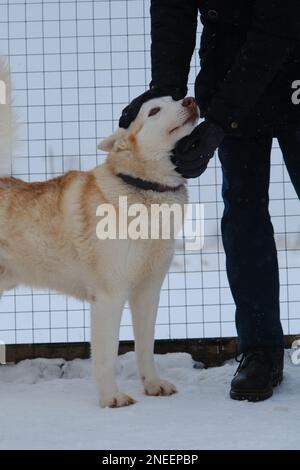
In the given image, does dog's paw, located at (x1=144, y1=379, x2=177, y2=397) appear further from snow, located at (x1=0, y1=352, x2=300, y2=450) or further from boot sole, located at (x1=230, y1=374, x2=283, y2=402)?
boot sole, located at (x1=230, y1=374, x2=283, y2=402)

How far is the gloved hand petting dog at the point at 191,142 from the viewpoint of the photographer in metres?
2.81

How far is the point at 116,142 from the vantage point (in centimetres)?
301

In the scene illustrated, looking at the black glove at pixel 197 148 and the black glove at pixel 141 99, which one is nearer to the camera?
the black glove at pixel 197 148

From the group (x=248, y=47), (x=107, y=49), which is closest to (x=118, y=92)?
(x=107, y=49)

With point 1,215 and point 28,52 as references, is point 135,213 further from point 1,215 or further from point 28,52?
point 28,52

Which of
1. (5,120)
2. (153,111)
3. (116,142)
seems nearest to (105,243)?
(116,142)

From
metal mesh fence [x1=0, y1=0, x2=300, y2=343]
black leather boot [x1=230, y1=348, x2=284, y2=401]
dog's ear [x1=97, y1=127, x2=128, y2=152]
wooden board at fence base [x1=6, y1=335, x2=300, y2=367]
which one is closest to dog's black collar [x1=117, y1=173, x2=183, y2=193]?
dog's ear [x1=97, y1=127, x2=128, y2=152]

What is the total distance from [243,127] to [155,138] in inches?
13.8

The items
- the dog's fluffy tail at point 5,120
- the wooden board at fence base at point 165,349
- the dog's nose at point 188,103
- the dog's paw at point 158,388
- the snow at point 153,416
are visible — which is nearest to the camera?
the snow at point 153,416

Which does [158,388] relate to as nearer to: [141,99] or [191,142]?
[191,142]

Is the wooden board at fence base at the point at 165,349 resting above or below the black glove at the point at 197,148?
below

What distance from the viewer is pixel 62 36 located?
394 centimetres

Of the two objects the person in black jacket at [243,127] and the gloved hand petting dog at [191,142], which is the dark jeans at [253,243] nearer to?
the person in black jacket at [243,127]

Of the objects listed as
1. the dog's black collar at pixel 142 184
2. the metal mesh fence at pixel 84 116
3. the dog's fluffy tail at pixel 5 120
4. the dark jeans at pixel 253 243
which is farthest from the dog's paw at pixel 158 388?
the dog's fluffy tail at pixel 5 120
